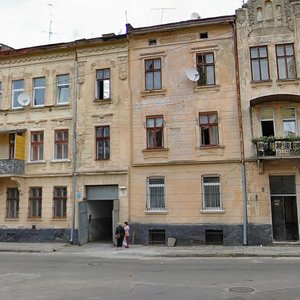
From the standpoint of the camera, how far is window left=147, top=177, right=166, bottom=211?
22.6m

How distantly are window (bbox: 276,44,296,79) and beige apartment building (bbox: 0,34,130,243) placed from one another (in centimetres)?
894

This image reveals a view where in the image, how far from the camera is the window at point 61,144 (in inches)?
971

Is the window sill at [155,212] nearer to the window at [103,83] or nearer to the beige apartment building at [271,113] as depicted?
the beige apartment building at [271,113]

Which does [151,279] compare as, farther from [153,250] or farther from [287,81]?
[287,81]

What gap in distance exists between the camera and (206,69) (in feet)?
75.3

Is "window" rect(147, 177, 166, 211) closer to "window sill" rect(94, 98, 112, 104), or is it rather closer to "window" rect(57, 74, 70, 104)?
"window sill" rect(94, 98, 112, 104)

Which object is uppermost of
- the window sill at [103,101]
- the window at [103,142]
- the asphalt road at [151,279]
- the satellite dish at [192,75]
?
the satellite dish at [192,75]

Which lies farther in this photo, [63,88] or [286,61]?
[63,88]

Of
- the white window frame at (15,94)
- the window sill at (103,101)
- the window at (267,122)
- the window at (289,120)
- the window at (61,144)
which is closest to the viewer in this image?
the window at (289,120)

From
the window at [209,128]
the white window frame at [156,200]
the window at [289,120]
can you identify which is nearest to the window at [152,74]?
the window at [209,128]

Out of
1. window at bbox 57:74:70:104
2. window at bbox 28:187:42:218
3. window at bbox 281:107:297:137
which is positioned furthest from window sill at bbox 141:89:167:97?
window at bbox 28:187:42:218

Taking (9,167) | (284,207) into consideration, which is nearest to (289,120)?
(284,207)

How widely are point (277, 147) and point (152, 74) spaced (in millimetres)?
8589

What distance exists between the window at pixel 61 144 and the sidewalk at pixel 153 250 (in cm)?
549
